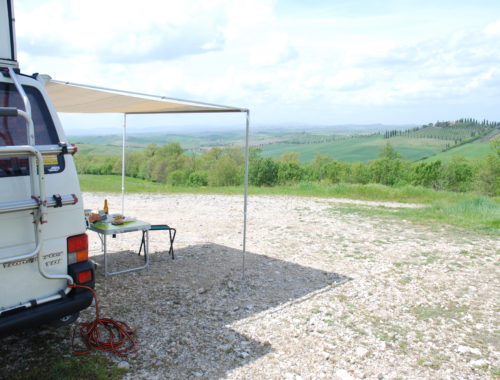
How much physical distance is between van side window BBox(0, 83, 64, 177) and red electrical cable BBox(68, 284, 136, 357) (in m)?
1.17

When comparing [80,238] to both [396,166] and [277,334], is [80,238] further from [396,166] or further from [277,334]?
[396,166]

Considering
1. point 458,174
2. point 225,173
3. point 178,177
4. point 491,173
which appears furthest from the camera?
point 178,177

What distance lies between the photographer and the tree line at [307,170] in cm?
2619

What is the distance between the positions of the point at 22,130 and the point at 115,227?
2.73m

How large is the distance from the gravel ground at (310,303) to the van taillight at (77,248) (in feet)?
3.06

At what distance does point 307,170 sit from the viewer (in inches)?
1340

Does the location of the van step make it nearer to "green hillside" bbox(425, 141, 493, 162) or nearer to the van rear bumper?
the van rear bumper

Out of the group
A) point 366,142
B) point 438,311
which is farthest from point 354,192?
point 366,142

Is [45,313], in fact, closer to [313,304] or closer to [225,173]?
[313,304]

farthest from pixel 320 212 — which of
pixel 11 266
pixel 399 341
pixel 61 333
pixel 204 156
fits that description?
pixel 204 156

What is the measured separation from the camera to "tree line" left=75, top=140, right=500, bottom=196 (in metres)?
26.2

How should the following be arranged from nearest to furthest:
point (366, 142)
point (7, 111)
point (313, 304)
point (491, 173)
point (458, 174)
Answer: point (7, 111), point (313, 304), point (491, 173), point (458, 174), point (366, 142)

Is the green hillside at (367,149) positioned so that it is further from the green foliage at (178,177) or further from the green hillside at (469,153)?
the green foliage at (178,177)

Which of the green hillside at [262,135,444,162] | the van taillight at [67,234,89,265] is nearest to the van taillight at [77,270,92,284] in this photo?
the van taillight at [67,234,89,265]
